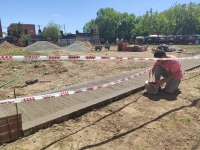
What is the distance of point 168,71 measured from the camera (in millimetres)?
4891

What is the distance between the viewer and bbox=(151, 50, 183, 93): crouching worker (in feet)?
15.2

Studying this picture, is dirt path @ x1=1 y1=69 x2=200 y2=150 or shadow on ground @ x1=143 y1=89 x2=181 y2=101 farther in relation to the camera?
shadow on ground @ x1=143 y1=89 x2=181 y2=101

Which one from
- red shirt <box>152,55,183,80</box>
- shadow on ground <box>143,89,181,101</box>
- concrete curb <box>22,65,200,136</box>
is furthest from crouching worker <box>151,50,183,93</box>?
concrete curb <box>22,65,200,136</box>

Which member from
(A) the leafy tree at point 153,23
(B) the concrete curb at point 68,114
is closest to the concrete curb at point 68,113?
(B) the concrete curb at point 68,114

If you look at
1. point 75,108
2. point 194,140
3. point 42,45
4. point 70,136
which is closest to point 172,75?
point 194,140

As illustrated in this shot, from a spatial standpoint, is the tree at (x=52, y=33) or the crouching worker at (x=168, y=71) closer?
the crouching worker at (x=168, y=71)

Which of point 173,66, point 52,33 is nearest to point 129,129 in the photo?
point 173,66

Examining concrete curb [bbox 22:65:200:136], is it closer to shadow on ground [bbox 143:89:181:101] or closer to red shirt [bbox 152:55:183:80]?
shadow on ground [bbox 143:89:181:101]

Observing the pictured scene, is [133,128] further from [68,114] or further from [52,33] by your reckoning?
[52,33]

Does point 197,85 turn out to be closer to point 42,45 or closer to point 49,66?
point 49,66

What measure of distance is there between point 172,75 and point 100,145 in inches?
114

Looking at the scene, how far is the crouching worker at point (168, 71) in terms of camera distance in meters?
4.64

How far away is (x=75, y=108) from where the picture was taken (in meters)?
3.90

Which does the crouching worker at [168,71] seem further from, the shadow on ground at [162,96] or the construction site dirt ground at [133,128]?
the construction site dirt ground at [133,128]
